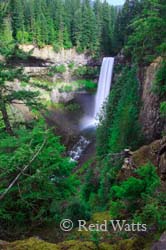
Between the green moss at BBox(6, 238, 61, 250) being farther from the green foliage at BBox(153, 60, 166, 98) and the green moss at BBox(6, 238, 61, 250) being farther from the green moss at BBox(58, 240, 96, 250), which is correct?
the green foliage at BBox(153, 60, 166, 98)

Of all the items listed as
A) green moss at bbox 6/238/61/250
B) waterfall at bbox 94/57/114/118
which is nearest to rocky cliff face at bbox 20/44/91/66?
waterfall at bbox 94/57/114/118

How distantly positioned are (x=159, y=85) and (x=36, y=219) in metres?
9.77

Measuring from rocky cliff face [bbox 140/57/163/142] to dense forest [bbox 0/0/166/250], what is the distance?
0.18ft

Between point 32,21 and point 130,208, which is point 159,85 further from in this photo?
point 32,21

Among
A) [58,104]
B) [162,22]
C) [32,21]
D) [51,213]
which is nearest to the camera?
[51,213]

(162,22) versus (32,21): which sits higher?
(32,21)

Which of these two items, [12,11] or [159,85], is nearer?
[159,85]

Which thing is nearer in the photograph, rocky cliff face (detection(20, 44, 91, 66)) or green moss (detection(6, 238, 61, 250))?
green moss (detection(6, 238, 61, 250))

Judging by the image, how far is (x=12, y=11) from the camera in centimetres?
4459

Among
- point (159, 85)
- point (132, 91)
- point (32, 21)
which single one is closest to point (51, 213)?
point (159, 85)

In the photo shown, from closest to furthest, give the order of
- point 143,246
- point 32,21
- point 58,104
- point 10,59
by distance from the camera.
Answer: point 143,246
point 10,59
point 58,104
point 32,21

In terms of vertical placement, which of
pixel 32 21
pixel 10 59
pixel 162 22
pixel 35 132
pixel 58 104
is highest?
pixel 32 21

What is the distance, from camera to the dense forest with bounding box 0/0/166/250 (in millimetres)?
6609

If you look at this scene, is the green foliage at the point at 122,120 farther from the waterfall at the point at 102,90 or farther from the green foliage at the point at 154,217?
the waterfall at the point at 102,90
